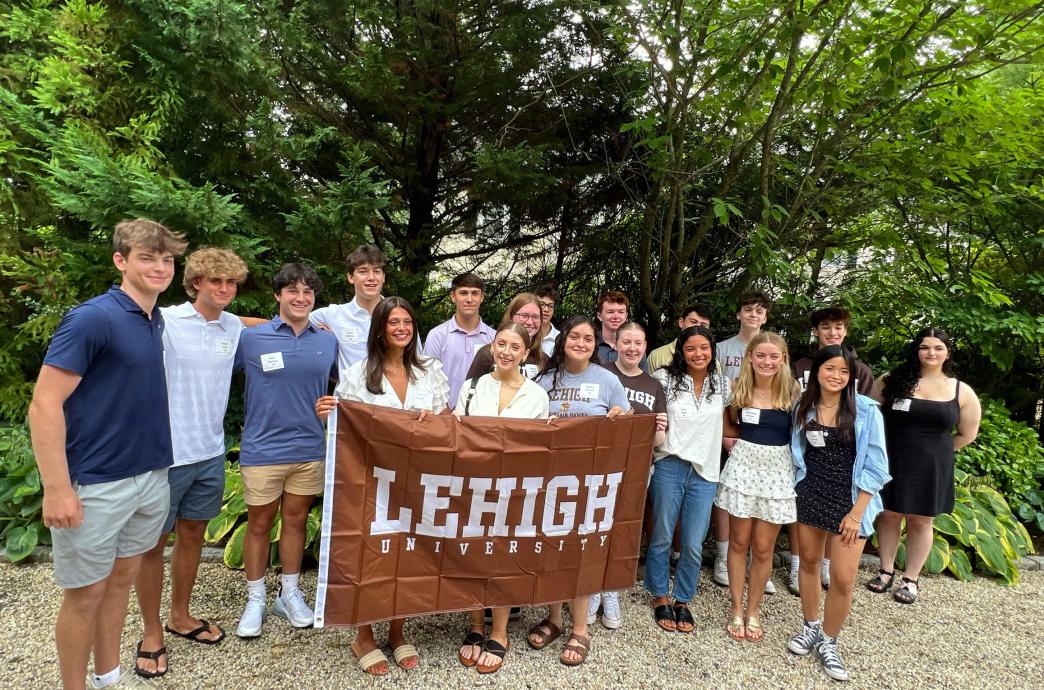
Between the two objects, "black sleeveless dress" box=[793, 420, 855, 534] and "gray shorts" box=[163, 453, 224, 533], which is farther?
"black sleeveless dress" box=[793, 420, 855, 534]

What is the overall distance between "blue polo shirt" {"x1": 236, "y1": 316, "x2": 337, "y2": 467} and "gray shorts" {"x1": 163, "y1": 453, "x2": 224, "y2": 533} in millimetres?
156

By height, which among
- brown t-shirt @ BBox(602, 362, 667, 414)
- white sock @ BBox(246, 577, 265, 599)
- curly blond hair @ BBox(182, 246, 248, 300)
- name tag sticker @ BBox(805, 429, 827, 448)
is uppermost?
curly blond hair @ BBox(182, 246, 248, 300)

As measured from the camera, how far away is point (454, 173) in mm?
5988

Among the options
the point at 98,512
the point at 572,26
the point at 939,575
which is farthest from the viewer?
the point at 572,26

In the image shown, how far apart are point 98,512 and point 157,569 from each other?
0.75 metres

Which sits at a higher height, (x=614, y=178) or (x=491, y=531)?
(x=614, y=178)

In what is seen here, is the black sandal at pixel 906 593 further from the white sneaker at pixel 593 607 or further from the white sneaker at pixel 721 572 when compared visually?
the white sneaker at pixel 593 607

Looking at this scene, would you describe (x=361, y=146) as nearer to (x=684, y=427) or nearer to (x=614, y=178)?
(x=614, y=178)

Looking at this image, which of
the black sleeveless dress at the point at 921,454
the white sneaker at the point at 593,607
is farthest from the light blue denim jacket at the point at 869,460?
the white sneaker at the point at 593,607

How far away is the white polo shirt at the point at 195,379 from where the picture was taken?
2.72 m

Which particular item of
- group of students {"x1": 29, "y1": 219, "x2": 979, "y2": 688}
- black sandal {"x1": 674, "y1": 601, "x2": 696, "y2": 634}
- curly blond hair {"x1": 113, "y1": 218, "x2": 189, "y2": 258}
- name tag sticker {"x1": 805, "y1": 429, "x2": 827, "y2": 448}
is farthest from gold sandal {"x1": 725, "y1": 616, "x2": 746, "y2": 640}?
curly blond hair {"x1": 113, "y1": 218, "x2": 189, "y2": 258}

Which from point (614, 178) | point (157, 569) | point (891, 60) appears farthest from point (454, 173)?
point (157, 569)

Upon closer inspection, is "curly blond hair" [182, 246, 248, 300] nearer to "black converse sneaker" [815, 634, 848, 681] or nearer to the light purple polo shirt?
the light purple polo shirt

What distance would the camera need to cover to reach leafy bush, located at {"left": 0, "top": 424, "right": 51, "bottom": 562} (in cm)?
379
